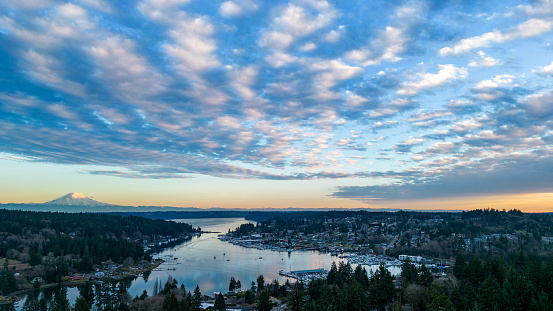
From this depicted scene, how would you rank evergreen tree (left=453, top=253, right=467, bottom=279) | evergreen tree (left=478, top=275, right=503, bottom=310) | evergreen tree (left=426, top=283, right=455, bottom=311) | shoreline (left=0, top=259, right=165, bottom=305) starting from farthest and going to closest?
shoreline (left=0, top=259, right=165, bottom=305) < evergreen tree (left=453, top=253, right=467, bottom=279) < evergreen tree (left=478, top=275, right=503, bottom=310) < evergreen tree (left=426, top=283, right=455, bottom=311)

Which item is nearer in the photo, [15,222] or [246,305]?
[246,305]

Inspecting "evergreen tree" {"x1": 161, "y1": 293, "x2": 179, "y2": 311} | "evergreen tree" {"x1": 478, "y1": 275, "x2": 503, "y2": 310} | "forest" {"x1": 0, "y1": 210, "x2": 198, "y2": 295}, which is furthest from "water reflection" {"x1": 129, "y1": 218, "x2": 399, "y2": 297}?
"evergreen tree" {"x1": 478, "y1": 275, "x2": 503, "y2": 310}

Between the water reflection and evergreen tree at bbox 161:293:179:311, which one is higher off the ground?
evergreen tree at bbox 161:293:179:311

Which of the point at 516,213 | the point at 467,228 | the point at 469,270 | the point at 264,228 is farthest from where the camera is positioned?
the point at 264,228

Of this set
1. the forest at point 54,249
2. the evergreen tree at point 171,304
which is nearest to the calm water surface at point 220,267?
the forest at point 54,249

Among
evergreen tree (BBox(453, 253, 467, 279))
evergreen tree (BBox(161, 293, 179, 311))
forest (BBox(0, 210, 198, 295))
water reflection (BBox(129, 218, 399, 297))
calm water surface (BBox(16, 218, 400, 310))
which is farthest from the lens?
forest (BBox(0, 210, 198, 295))

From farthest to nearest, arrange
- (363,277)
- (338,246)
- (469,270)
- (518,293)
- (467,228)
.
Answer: (338,246)
(467,228)
(363,277)
(469,270)
(518,293)

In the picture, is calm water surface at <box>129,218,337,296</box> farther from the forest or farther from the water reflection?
the forest

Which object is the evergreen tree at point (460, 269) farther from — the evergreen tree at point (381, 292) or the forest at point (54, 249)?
the forest at point (54, 249)

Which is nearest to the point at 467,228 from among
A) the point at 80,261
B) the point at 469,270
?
the point at 469,270

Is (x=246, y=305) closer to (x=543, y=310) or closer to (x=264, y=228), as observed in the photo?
(x=543, y=310)

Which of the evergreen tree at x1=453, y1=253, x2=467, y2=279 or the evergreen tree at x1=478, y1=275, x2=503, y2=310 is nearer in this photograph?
the evergreen tree at x1=478, y1=275, x2=503, y2=310
